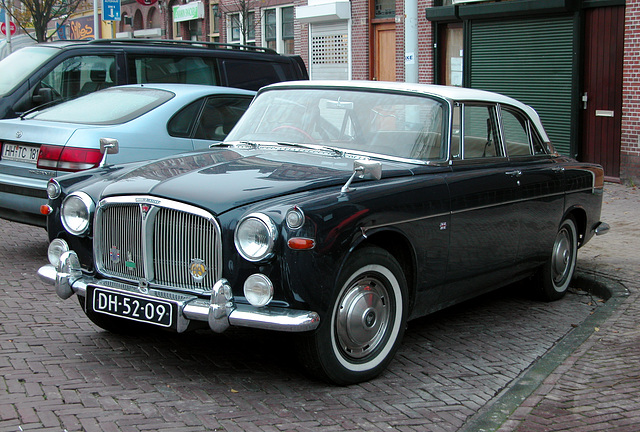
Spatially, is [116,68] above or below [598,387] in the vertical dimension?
above

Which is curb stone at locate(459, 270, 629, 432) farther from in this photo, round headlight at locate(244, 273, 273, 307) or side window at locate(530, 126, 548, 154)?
side window at locate(530, 126, 548, 154)

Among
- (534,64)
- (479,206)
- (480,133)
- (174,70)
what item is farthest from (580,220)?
(534,64)

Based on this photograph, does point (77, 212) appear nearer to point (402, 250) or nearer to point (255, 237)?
point (255, 237)

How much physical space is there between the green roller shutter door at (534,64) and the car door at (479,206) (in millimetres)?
9110

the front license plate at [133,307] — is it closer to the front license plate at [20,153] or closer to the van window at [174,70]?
the front license plate at [20,153]

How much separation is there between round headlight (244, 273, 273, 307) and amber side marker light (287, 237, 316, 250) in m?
0.22

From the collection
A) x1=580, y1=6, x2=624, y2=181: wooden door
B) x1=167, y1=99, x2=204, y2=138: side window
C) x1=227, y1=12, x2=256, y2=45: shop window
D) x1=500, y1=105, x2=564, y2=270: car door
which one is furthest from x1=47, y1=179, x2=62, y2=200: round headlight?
x1=227, y1=12, x2=256, y2=45: shop window

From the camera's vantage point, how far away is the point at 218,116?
8.39m

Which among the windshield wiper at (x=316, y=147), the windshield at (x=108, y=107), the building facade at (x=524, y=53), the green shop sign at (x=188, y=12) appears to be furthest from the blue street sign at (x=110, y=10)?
the windshield wiper at (x=316, y=147)

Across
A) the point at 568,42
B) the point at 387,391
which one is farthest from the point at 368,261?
the point at 568,42

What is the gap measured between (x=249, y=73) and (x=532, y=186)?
19.5ft

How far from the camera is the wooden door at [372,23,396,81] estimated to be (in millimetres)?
20375

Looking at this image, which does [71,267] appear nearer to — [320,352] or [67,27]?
[320,352]

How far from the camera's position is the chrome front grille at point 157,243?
430 cm
